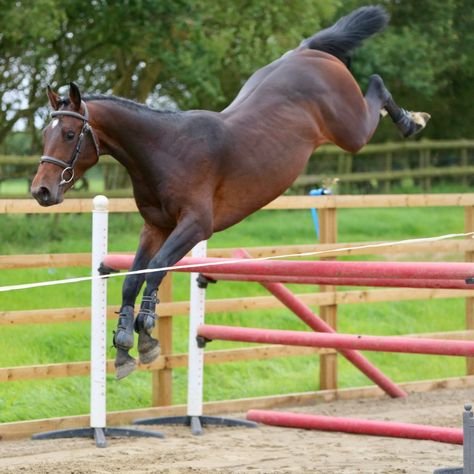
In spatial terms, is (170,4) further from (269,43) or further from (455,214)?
(455,214)

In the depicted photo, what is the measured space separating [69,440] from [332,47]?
2784 millimetres

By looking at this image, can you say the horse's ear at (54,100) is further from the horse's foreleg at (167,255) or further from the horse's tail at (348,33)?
the horse's tail at (348,33)

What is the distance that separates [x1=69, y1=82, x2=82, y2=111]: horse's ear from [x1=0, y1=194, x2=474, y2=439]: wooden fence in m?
1.48

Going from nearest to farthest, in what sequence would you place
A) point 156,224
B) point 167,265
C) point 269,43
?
point 167,265, point 156,224, point 269,43

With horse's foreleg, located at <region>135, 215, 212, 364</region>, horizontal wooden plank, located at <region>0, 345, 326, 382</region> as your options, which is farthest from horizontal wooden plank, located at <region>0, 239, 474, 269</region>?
horse's foreleg, located at <region>135, 215, 212, 364</region>

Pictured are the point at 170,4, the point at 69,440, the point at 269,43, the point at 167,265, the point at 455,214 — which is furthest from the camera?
the point at 455,214

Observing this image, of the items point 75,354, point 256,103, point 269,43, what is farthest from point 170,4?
point 256,103

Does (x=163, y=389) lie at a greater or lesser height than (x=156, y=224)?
lesser

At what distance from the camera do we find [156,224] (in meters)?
5.18

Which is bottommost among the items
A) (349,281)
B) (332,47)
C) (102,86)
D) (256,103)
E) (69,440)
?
(69,440)

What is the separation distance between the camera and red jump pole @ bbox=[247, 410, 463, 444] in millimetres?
5547

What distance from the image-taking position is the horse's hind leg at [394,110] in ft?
19.4

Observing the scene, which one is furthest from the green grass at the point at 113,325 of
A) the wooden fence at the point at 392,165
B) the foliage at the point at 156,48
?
the wooden fence at the point at 392,165

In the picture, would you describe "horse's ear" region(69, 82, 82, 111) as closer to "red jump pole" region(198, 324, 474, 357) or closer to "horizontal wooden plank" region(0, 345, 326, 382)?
"red jump pole" region(198, 324, 474, 357)
